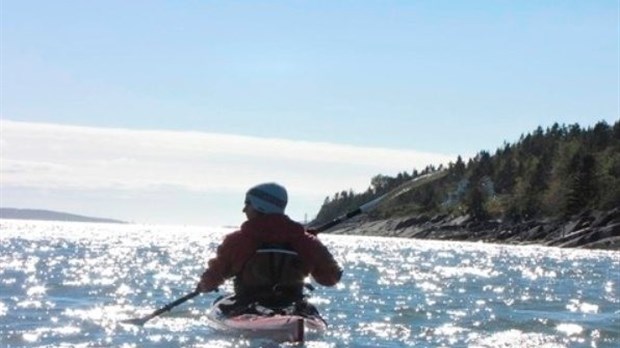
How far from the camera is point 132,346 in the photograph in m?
15.6

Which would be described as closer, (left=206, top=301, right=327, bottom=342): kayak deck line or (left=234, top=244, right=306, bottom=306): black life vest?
(left=206, top=301, right=327, bottom=342): kayak deck line

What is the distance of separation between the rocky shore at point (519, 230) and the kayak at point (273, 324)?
95.0 metres

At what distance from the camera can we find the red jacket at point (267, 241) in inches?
612

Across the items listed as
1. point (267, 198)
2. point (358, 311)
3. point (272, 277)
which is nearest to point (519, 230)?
point (358, 311)

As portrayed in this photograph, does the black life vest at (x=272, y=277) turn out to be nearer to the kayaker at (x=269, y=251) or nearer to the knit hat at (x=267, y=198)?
the kayaker at (x=269, y=251)

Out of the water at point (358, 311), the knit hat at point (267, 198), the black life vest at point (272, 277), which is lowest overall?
the water at point (358, 311)

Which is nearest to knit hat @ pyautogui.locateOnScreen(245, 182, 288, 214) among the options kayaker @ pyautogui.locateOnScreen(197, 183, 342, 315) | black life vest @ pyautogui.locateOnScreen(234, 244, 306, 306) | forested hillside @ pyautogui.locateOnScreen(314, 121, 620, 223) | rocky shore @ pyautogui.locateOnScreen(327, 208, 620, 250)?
kayaker @ pyautogui.locateOnScreen(197, 183, 342, 315)

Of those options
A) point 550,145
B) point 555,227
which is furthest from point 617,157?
point 550,145

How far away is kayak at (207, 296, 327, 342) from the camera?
15234 millimetres

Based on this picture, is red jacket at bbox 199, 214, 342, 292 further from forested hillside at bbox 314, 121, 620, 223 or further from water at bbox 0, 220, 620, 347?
forested hillside at bbox 314, 121, 620, 223

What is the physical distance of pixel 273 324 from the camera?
50.6 feet

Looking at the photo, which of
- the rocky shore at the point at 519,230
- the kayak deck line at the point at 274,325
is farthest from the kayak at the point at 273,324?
the rocky shore at the point at 519,230

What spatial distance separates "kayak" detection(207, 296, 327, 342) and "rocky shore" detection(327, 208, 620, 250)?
94960 millimetres

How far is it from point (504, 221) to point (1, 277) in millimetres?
123209
